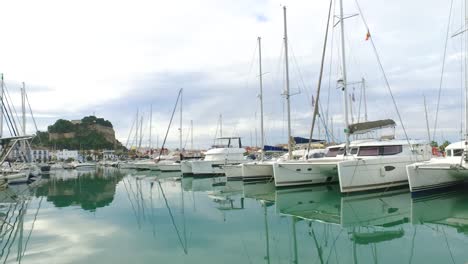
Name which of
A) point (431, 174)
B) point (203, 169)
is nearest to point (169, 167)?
point (203, 169)

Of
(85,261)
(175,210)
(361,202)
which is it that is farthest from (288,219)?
(85,261)

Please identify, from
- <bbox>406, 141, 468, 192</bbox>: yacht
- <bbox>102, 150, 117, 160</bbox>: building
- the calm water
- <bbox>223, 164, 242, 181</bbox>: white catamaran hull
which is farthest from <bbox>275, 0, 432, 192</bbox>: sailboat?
<bbox>102, 150, 117, 160</bbox>: building

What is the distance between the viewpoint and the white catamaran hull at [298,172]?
19062mm

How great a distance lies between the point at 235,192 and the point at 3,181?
16346 millimetres

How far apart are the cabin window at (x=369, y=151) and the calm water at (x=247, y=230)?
7.32 feet

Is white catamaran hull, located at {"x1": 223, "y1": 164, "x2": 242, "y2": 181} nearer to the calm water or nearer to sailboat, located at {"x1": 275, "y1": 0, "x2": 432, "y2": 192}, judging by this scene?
sailboat, located at {"x1": 275, "y1": 0, "x2": 432, "y2": 192}

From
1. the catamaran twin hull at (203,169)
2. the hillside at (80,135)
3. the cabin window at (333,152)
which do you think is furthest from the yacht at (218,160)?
the hillside at (80,135)

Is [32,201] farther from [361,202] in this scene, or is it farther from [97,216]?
[361,202]

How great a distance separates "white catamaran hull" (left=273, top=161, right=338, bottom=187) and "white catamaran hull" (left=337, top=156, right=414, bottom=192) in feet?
8.42

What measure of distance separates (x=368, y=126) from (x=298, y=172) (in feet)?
15.1

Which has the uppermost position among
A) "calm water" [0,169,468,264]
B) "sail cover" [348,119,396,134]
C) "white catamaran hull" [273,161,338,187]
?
"sail cover" [348,119,396,134]

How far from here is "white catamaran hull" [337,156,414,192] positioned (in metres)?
15.8

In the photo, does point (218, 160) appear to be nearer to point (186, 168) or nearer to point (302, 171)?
point (186, 168)

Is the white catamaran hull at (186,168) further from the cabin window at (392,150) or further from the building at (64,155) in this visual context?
the building at (64,155)
